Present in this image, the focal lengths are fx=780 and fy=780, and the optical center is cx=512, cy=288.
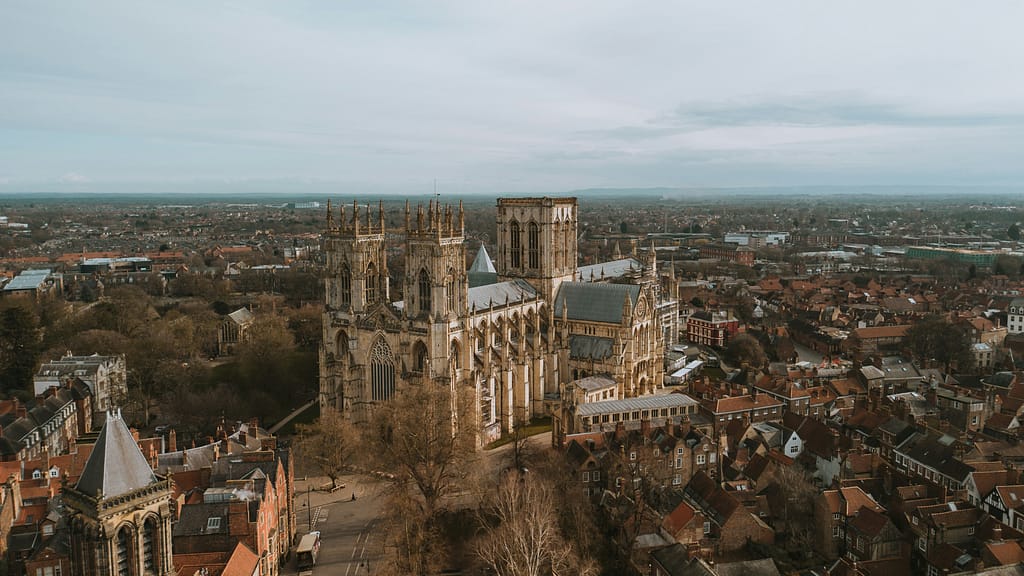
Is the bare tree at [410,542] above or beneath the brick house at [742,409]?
beneath

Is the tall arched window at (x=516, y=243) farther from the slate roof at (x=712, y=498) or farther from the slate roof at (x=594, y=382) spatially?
the slate roof at (x=712, y=498)

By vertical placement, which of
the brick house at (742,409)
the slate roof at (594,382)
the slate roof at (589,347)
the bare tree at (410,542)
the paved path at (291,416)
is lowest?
the paved path at (291,416)

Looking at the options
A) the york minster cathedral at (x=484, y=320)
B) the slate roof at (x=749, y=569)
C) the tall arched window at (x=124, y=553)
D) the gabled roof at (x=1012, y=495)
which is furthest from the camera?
the york minster cathedral at (x=484, y=320)

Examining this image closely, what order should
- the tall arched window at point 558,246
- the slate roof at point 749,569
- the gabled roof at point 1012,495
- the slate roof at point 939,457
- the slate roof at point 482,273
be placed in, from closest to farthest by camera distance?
1. the slate roof at point 749,569
2. the gabled roof at point 1012,495
3. the slate roof at point 939,457
4. the tall arched window at point 558,246
5. the slate roof at point 482,273

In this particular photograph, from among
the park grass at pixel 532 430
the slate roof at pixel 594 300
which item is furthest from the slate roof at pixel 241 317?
the park grass at pixel 532 430

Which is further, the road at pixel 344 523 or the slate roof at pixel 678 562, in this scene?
the road at pixel 344 523

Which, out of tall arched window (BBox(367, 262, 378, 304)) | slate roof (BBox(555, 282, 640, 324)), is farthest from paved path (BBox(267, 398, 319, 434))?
slate roof (BBox(555, 282, 640, 324))

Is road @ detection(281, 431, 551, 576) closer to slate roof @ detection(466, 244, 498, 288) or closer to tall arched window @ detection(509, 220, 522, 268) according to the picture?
tall arched window @ detection(509, 220, 522, 268)
